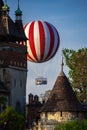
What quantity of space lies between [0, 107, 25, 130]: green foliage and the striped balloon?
47.7 feet

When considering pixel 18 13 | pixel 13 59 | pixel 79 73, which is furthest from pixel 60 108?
pixel 79 73

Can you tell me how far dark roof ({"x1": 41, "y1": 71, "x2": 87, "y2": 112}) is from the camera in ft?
308

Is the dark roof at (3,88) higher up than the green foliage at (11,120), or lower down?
higher up

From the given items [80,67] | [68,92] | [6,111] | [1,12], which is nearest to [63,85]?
[68,92]

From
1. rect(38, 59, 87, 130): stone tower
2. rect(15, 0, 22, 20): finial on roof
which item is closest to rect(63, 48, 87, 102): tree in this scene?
rect(15, 0, 22, 20): finial on roof

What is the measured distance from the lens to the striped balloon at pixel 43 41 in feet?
337

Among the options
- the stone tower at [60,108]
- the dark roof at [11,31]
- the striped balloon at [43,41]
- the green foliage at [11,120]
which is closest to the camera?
the green foliage at [11,120]

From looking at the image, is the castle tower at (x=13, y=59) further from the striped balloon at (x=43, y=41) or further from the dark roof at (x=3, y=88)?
the striped balloon at (x=43, y=41)

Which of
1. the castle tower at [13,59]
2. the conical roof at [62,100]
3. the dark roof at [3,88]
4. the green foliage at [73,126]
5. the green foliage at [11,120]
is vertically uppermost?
the castle tower at [13,59]

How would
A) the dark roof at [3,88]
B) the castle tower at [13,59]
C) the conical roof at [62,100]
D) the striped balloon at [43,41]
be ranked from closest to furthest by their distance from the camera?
the conical roof at [62,100], the dark roof at [3,88], the castle tower at [13,59], the striped balloon at [43,41]

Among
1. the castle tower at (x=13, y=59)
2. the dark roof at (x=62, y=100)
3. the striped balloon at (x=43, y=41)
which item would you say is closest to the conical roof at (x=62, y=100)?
the dark roof at (x=62, y=100)

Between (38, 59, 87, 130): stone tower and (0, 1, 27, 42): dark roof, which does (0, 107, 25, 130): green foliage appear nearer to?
(38, 59, 87, 130): stone tower

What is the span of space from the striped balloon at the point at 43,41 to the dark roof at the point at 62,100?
7700 mm

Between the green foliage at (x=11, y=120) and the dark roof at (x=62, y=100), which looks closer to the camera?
the green foliage at (x=11, y=120)
